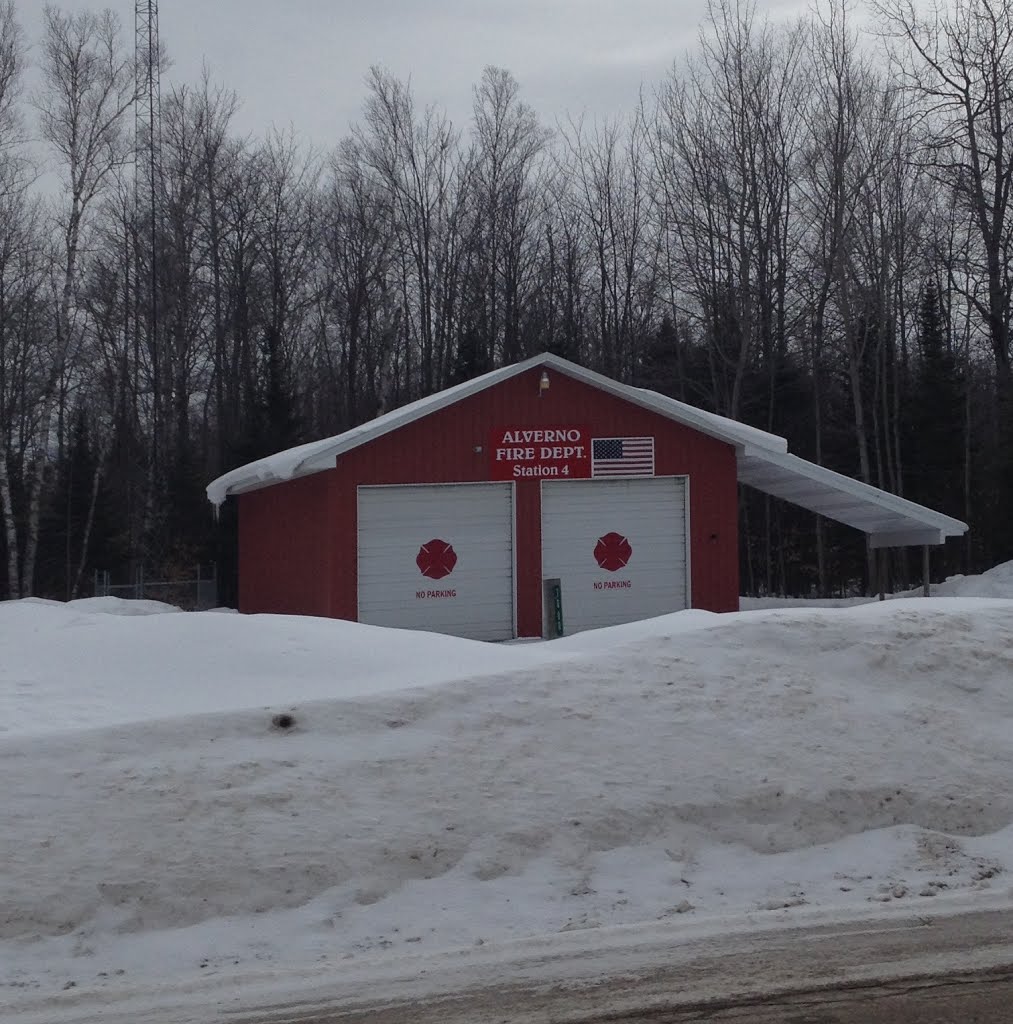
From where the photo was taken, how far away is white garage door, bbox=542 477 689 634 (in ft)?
66.6

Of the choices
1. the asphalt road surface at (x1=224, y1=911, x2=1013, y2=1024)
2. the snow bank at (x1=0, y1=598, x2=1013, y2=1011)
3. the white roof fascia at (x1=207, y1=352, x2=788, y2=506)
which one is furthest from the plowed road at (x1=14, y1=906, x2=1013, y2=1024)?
the white roof fascia at (x1=207, y1=352, x2=788, y2=506)

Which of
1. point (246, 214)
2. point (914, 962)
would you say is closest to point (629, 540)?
point (914, 962)

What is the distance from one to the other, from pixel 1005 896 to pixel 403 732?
3.28 meters

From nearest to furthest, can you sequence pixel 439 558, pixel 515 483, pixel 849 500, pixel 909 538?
1. pixel 439 558
2. pixel 515 483
3. pixel 849 500
4. pixel 909 538

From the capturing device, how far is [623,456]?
20.5 meters

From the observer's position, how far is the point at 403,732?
7164 millimetres

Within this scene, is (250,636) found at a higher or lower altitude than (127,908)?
higher

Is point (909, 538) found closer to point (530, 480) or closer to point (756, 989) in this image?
point (530, 480)

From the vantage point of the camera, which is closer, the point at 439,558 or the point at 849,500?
the point at 439,558

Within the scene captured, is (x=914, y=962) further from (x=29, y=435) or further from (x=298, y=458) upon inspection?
(x=29, y=435)

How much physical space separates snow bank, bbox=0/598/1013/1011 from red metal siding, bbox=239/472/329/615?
1053 centimetres

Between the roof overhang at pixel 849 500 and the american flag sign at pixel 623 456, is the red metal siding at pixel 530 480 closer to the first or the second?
the american flag sign at pixel 623 456

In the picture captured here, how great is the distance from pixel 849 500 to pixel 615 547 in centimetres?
433

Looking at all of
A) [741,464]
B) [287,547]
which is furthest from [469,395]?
[741,464]
